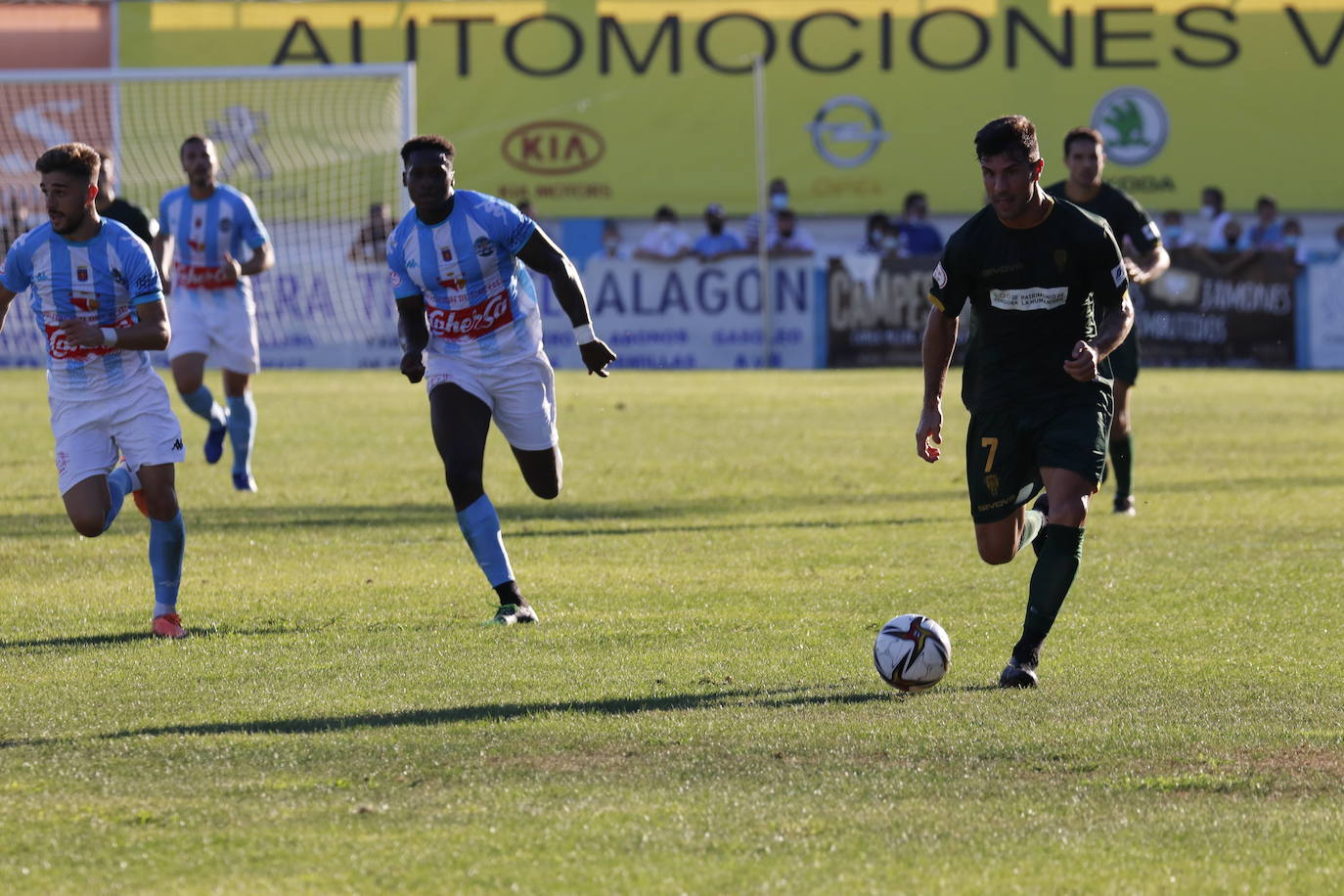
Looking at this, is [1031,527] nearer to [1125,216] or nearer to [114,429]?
[1125,216]

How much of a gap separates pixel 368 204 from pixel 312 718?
25334mm

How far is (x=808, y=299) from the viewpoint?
99.7 ft

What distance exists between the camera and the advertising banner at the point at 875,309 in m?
29.8

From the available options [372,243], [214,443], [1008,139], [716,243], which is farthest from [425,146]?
[716,243]

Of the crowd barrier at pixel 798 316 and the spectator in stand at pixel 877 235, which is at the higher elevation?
the spectator in stand at pixel 877 235

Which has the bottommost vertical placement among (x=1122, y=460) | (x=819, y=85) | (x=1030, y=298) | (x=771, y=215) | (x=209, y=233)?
(x=1122, y=460)

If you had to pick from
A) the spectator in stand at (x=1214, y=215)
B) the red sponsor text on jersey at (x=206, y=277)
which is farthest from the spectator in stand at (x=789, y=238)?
the red sponsor text on jersey at (x=206, y=277)

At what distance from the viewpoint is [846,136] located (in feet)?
121

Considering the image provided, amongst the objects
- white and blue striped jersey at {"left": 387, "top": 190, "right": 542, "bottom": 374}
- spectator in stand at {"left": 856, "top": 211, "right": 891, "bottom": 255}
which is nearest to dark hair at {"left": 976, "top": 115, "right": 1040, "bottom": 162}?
white and blue striped jersey at {"left": 387, "top": 190, "right": 542, "bottom": 374}

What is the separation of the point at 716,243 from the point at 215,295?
686 inches

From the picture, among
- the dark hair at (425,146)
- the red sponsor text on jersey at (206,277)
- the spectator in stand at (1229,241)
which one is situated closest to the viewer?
the dark hair at (425,146)

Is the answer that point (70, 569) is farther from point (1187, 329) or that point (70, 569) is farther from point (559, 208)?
point (559, 208)

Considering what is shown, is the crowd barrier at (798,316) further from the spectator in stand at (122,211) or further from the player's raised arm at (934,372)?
the player's raised arm at (934,372)

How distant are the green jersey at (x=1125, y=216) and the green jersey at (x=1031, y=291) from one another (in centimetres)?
358
